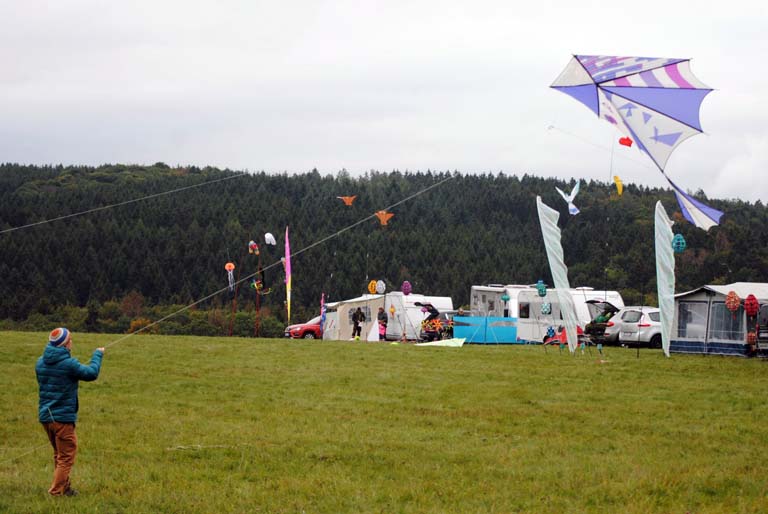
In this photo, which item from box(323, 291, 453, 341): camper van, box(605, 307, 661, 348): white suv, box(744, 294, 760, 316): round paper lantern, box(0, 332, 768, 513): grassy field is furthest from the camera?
box(323, 291, 453, 341): camper van

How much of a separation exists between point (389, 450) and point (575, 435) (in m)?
2.56

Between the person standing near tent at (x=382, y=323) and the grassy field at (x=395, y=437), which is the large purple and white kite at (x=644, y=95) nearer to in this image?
the grassy field at (x=395, y=437)

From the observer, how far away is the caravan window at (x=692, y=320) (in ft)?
87.4

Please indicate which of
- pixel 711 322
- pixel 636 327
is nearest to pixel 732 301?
pixel 711 322

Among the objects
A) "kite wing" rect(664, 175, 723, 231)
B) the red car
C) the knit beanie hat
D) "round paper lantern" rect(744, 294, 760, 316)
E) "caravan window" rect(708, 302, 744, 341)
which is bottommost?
the red car

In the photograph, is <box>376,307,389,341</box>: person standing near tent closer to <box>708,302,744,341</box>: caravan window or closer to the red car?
the red car

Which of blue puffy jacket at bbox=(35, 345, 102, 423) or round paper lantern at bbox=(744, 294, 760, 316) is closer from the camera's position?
blue puffy jacket at bbox=(35, 345, 102, 423)

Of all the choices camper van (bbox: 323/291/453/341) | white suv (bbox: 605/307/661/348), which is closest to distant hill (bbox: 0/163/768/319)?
camper van (bbox: 323/291/453/341)

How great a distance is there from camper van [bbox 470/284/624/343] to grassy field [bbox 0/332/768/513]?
497 inches

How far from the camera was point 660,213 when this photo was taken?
2184 cm

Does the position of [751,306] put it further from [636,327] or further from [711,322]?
[636,327]

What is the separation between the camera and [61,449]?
888 cm

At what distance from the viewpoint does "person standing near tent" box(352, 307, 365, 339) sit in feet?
111

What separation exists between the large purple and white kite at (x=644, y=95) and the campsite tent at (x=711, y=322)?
33.4ft
